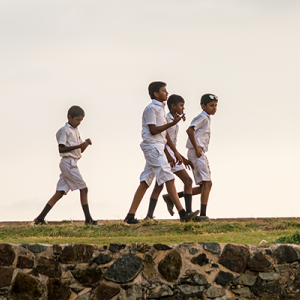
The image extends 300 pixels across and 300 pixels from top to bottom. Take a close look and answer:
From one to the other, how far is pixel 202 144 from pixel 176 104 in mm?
914

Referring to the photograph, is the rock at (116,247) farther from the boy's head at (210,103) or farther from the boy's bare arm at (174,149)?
the boy's head at (210,103)

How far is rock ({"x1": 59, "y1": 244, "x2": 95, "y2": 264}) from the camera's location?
645cm

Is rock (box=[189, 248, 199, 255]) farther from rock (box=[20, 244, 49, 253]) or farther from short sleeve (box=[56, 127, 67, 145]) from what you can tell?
short sleeve (box=[56, 127, 67, 145])

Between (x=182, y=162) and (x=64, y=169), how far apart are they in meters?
2.39

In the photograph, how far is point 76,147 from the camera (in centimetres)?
1009

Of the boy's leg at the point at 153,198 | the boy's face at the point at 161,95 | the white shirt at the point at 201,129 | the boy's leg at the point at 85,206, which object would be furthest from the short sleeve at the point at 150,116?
the boy's leg at the point at 85,206

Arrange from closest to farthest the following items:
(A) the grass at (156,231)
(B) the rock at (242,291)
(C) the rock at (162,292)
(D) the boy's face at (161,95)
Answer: (C) the rock at (162,292), (B) the rock at (242,291), (A) the grass at (156,231), (D) the boy's face at (161,95)

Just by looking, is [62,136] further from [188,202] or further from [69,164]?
[188,202]

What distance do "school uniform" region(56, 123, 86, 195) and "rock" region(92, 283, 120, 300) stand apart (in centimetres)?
398

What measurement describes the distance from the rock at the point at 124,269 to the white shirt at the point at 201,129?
4.08 meters

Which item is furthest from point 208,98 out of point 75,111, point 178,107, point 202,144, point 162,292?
point 162,292

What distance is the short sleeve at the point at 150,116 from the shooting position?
9.15 meters

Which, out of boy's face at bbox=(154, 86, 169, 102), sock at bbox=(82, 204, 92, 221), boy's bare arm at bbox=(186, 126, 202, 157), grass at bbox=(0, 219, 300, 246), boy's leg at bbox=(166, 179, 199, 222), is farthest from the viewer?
sock at bbox=(82, 204, 92, 221)

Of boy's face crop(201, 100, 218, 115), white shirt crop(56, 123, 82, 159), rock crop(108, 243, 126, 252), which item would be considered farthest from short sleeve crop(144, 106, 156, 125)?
rock crop(108, 243, 126, 252)
